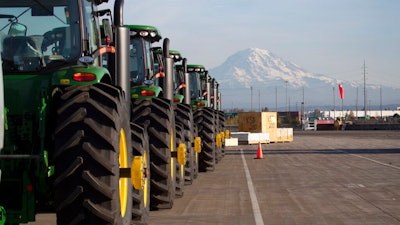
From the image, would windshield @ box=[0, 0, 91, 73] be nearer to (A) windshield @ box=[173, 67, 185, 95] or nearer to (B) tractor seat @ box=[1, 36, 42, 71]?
(B) tractor seat @ box=[1, 36, 42, 71]

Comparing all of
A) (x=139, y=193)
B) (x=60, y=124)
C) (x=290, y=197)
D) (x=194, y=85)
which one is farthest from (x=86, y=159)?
(x=194, y=85)

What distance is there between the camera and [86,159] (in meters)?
7.25

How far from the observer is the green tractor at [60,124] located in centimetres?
719

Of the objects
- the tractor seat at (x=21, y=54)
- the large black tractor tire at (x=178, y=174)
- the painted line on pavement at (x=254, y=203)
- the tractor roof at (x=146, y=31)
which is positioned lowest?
the painted line on pavement at (x=254, y=203)

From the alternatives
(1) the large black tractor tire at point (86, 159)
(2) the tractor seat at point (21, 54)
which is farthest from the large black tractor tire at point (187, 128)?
(1) the large black tractor tire at point (86, 159)

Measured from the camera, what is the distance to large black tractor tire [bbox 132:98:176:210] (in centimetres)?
1300

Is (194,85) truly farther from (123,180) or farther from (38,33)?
(38,33)

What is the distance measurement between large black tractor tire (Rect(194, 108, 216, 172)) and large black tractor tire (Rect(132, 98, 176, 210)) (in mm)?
9869

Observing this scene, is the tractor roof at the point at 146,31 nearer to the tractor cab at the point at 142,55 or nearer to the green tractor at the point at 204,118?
the tractor cab at the point at 142,55

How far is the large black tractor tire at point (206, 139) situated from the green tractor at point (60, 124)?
14245mm

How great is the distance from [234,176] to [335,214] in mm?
8581

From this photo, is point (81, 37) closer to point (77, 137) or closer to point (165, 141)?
point (77, 137)

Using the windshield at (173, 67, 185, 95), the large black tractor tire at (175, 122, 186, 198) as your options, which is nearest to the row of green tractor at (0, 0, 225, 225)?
the large black tractor tire at (175, 122, 186, 198)

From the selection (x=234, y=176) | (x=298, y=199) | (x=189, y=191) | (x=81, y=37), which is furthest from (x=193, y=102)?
(x=81, y=37)
